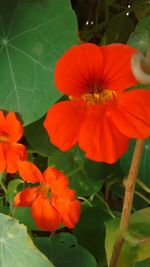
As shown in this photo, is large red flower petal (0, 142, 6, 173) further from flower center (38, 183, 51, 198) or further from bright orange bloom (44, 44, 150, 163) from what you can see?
bright orange bloom (44, 44, 150, 163)

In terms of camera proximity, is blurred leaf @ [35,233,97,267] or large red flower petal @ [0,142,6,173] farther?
blurred leaf @ [35,233,97,267]

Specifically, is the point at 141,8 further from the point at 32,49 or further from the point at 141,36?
the point at 32,49

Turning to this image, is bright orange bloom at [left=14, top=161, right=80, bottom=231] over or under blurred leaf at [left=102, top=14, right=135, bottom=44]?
under

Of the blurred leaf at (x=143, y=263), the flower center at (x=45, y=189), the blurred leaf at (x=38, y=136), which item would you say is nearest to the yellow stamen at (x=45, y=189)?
the flower center at (x=45, y=189)

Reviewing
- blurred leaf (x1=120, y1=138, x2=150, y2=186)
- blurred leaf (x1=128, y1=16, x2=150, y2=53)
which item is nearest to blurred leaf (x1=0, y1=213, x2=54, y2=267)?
blurred leaf (x1=120, y1=138, x2=150, y2=186)

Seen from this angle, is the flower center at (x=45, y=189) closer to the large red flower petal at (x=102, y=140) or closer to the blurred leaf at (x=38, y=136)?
the blurred leaf at (x=38, y=136)

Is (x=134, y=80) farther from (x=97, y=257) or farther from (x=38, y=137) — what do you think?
(x=97, y=257)
